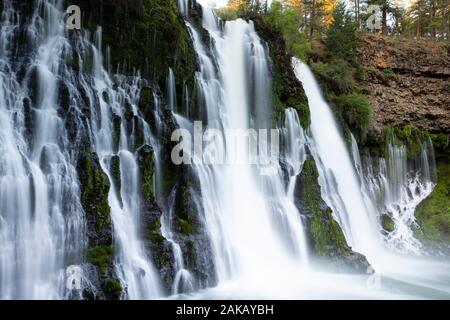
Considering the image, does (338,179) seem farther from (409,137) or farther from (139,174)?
(139,174)

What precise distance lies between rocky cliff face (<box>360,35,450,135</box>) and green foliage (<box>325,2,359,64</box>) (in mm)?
1315

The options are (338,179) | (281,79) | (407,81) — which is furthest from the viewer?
(407,81)

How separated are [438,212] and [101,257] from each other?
54.9 ft

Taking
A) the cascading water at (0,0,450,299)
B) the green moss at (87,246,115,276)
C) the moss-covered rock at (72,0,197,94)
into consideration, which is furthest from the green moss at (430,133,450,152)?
the green moss at (87,246,115,276)

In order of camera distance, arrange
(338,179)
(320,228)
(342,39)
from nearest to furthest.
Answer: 1. (320,228)
2. (338,179)
3. (342,39)

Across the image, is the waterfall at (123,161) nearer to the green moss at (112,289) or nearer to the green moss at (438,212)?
the green moss at (112,289)

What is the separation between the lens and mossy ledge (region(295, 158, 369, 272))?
1280cm

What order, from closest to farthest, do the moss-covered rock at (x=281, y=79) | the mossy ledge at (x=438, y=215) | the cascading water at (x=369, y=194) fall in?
1. the cascading water at (x=369, y=194)
2. the moss-covered rock at (x=281, y=79)
3. the mossy ledge at (x=438, y=215)

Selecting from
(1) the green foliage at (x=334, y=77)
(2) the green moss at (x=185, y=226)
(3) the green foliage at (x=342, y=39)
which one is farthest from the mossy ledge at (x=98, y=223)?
(3) the green foliage at (x=342, y=39)

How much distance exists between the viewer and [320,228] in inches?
518

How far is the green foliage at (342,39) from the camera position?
21969 millimetres

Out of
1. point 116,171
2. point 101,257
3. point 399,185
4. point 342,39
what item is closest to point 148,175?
point 116,171

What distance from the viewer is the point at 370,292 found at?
10.9 meters

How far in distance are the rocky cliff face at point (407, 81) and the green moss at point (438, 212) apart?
250 centimetres
